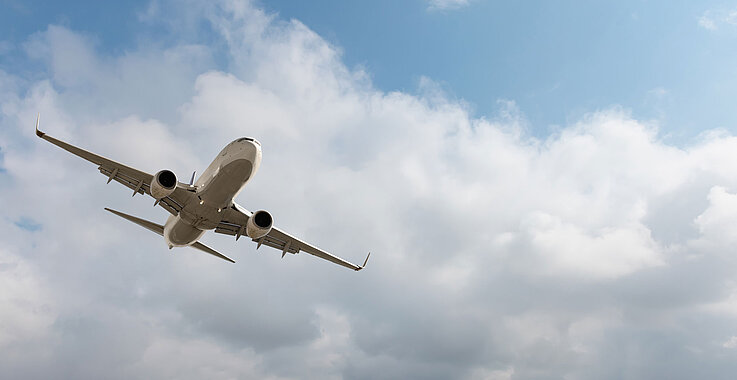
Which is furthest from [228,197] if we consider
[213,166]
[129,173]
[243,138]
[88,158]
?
[88,158]

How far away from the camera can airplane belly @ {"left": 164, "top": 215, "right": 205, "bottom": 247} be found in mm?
40719

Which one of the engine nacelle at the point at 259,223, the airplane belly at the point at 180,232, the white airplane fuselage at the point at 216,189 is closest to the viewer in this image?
the white airplane fuselage at the point at 216,189

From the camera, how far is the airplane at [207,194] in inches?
1385

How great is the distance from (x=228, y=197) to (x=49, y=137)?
40.4 ft

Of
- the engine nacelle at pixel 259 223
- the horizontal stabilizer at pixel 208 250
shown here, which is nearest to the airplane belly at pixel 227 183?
the engine nacelle at pixel 259 223

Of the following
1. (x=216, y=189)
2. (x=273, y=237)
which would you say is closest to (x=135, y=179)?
(x=216, y=189)

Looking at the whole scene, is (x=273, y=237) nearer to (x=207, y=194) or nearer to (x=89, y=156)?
(x=207, y=194)

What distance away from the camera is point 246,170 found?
3503 cm

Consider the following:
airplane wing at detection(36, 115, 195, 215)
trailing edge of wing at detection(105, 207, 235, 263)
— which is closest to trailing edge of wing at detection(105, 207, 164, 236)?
trailing edge of wing at detection(105, 207, 235, 263)

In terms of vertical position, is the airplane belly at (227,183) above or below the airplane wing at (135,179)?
above

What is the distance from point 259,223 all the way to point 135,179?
9.84 meters

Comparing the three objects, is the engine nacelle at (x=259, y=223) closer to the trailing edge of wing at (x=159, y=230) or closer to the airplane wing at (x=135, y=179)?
the airplane wing at (x=135, y=179)

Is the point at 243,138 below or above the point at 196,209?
above

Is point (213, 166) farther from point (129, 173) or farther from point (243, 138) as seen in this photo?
point (129, 173)
